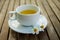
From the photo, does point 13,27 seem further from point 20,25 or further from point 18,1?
point 18,1

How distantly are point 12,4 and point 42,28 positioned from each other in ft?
1.46

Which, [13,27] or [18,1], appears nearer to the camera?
[13,27]

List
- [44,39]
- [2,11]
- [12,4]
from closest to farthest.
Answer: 1. [44,39]
2. [2,11]
3. [12,4]

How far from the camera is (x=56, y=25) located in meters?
0.62

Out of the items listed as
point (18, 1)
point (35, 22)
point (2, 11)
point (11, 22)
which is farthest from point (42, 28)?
point (18, 1)

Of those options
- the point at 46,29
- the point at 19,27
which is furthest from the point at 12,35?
the point at 46,29

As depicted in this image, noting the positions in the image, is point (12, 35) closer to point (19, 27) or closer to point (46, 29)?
point (19, 27)

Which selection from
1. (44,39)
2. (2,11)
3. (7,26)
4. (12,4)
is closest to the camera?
(44,39)

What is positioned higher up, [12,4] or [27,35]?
[27,35]

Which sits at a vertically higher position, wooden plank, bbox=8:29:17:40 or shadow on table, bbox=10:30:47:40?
shadow on table, bbox=10:30:47:40

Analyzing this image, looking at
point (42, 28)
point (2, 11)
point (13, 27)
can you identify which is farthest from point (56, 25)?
point (2, 11)

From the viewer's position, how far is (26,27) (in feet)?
1.87

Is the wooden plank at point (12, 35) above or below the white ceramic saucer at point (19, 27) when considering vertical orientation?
below

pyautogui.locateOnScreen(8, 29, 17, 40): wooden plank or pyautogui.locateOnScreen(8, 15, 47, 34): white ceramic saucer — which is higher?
pyautogui.locateOnScreen(8, 15, 47, 34): white ceramic saucer
